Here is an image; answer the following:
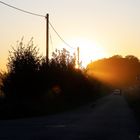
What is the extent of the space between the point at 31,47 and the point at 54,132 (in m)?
24.6

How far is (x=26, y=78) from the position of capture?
152 ft

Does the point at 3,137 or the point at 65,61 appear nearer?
the point at 3,137

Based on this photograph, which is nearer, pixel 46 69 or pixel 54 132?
pixel 54 132

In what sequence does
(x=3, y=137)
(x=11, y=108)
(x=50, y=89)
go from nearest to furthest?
(x=3, y=137), (x=11, y=108), (x=50, y=89)

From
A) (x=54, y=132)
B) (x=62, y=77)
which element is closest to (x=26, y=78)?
(x=62, y=77)

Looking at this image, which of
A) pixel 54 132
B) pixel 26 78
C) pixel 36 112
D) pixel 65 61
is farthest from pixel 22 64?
pixel 54 132

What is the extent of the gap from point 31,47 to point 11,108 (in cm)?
877

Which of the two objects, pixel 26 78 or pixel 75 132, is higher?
pixel 26 78

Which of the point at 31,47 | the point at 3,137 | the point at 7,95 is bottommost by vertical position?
the point at 3,137

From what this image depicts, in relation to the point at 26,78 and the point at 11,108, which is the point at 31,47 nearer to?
the point at 26,78

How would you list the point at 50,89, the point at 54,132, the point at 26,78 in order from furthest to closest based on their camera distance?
the point at 50,89 < the point at 26,78 < the point at 54,132

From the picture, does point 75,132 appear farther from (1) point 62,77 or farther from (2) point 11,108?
(1) point 62,77

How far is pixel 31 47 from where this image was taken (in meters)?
47.3

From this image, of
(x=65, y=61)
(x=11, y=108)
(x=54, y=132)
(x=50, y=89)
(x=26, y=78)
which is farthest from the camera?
(x=65, y=61)
